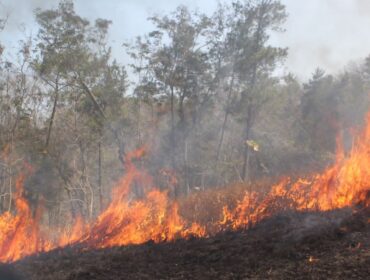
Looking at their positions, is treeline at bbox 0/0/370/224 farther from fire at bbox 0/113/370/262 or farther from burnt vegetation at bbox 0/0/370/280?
fire at bbox 0/113/370/262

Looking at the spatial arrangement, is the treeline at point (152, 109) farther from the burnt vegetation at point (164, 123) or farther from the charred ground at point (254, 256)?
the charred ground at point (254, 256)

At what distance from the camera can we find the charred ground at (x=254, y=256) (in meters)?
7.27

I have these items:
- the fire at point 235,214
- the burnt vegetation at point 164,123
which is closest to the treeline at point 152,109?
the burnt vegetation at point 164,123

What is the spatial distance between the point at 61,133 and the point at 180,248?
68.0 ft

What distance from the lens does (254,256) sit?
28.3 feet

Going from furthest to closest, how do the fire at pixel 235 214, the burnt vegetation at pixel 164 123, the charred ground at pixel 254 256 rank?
the burnt vegetation at pixel 164 123, the fire at pixel 235 214, the charred ground at pixel 254 256

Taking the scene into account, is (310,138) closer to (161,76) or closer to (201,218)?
(161,76)

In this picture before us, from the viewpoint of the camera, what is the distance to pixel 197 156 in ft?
99.2

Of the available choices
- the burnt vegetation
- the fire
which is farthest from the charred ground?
the burnt vegetation

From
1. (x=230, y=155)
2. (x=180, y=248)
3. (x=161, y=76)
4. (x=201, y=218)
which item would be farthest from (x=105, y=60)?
(x=180, y=248)

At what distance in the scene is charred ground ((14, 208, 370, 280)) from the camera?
7.27m

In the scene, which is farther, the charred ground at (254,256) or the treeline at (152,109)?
the treeline at (152,109)

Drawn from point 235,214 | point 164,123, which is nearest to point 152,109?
point 164,123

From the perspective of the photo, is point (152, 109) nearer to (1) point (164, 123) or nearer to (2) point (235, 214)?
(1) point (164, 123)
